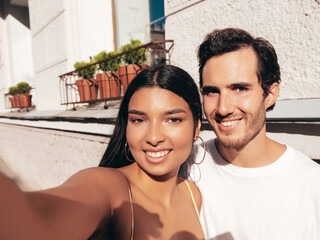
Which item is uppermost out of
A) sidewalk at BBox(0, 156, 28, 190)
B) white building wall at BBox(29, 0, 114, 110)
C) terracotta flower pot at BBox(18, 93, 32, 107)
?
white building wall at BBox(29, 0, 114, 110)

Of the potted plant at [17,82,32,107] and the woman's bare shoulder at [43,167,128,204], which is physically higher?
the potted plant at [17,82,32,107]

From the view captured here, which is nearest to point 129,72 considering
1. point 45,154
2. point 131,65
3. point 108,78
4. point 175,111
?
point 131,65

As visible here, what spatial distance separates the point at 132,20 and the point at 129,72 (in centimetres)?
246

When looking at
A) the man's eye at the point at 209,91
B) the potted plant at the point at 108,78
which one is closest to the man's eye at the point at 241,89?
the man's eye at the point at 209,91

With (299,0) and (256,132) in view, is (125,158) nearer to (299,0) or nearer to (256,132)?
(256,132)

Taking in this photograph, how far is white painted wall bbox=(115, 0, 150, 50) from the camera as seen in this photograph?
17.7 ft

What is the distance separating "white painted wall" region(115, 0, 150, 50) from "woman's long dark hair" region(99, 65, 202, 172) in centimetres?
438

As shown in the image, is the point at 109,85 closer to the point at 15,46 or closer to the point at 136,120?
the point at 136,120

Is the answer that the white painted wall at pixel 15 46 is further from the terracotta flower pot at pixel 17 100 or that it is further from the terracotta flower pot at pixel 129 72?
the terracotta flower pot at pixel 129 72

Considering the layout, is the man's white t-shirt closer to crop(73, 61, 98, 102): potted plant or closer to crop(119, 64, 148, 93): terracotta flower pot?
crop(119, 64, 148, 93): terracotta flower pot

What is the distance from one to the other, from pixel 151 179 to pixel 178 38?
6.92 ft

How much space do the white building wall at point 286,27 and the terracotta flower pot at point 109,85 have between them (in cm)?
191

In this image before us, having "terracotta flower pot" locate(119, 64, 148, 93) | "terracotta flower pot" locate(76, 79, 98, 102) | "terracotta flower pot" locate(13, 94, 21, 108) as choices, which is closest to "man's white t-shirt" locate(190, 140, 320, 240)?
"terracotta flower pot" locate(119, 64, 148, 93)

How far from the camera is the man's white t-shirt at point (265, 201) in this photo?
1339mm
